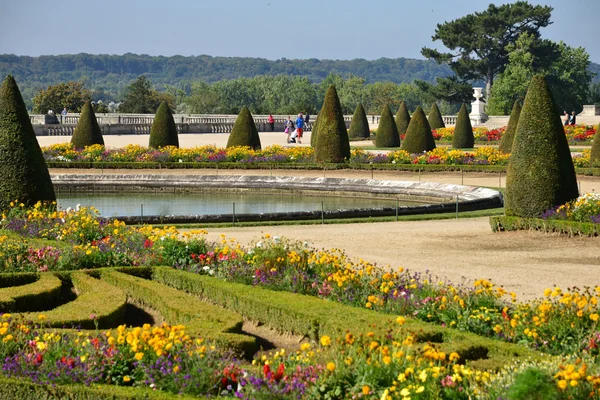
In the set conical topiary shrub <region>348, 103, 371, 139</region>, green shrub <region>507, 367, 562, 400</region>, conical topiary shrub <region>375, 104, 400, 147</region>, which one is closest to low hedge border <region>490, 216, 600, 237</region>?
green shrub <region>507, 367, 562, 400</region>

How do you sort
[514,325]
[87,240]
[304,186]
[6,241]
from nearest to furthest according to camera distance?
[514,325] < [6,241] < [87,240] < [304,186]

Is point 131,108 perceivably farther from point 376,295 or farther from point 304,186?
point 376,295

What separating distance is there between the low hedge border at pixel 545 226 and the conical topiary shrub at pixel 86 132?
22.8 metres

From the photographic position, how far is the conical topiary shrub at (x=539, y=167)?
19.2 meters

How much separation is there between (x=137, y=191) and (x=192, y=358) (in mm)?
22441

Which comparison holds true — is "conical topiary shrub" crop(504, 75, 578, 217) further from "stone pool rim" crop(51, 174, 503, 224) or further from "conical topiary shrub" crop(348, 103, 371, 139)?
"conical topiary shrub" crop(348, 103, 371, 139)

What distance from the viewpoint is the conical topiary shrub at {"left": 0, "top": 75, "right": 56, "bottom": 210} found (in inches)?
749

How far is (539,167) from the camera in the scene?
Answer: 63.2ft

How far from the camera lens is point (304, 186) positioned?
97.2 feet

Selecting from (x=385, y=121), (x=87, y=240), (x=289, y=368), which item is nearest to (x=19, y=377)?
(x=289, y=368)

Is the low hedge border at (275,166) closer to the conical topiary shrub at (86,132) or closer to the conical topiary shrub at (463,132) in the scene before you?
the conical topiary shrub at (86,132)

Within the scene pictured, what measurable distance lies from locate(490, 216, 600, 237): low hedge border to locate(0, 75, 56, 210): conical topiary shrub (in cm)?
818

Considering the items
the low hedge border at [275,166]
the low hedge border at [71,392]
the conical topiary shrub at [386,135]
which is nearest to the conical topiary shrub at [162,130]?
the low hedge border at [275,166]

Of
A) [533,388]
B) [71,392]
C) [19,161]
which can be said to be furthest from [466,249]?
[533,388]
